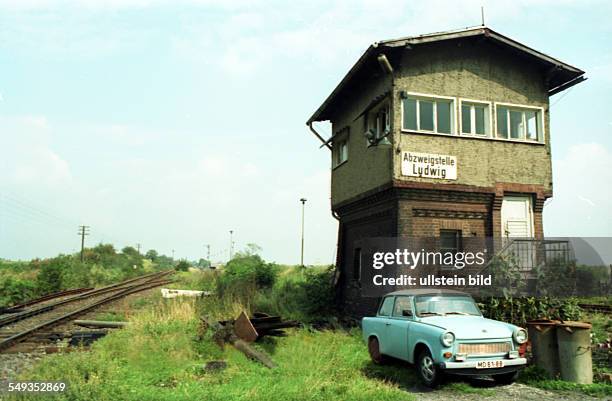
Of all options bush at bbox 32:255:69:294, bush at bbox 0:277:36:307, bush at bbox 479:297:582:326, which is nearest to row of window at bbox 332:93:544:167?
bush at bbox 479:297:582:326

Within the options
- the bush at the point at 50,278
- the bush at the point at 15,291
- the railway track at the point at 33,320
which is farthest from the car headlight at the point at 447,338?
the bush at the point at 50,278

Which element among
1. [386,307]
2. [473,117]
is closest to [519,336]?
[386,307]

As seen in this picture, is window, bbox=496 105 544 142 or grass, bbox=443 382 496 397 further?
window, bbox=496 105 544 142

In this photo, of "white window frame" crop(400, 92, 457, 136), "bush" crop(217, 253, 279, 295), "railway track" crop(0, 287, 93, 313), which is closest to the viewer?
"white window frame" crop(400, 92, 457, 136)

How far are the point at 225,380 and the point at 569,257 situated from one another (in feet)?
30.4

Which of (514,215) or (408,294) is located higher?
(514,215)

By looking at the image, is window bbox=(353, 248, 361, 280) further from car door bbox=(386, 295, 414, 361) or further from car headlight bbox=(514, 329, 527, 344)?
car headlight bbox=(514, 329, 527, 344)

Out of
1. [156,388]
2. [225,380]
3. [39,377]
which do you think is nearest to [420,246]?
[225,380]

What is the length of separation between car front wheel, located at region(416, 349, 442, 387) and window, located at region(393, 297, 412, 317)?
31.4 inches

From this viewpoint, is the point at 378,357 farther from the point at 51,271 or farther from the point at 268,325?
the point at 51,271

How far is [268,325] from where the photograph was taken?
11000mm

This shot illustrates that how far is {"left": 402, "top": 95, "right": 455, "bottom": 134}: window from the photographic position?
13.7m

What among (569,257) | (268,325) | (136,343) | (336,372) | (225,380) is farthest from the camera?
(569,257)

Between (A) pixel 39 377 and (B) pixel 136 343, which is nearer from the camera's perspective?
(A) pixel 39 377
